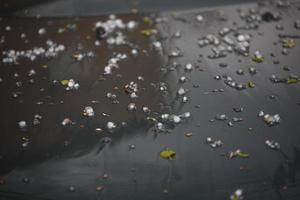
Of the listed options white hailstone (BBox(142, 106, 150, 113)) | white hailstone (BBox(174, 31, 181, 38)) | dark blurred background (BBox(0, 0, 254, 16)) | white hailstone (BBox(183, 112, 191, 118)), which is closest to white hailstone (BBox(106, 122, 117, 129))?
white hailstone (BBox(142, 106, 150, 113))

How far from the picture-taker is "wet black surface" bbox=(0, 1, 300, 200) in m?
1.23

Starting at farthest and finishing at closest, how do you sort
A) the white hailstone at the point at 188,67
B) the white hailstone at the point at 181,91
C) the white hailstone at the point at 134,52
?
the white hailstone at the point at 134,52, the white hailstone at the point at 188,67, the white hailstone at the point at 181,91

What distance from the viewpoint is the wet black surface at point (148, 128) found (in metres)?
1.23

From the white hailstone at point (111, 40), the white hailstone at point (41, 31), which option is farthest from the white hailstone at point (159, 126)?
the white hailstone at point (41, 31)

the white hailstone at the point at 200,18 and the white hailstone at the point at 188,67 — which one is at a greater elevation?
the white hailstone at the point at 200,18

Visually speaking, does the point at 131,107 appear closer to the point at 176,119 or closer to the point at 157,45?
the point at 176,119

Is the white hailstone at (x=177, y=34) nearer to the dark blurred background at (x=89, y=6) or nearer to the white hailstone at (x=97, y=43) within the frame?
the dark blurred background at (x=89, y=6)

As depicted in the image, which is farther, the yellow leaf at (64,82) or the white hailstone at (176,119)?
the yellow leaf at (64,82)

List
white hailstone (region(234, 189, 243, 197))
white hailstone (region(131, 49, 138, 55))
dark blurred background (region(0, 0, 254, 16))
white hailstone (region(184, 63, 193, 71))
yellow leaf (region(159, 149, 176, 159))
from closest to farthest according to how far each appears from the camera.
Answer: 1. white hailstone (region(234, 189, 243, 197))
2. yellow leaf (region(159, 149, 176, 159))
3. white hailstone (region(184, 63, 193, 71))
4. white hailstone (region(131, 49, 138, 55))
5. dark blurred background (region(0, 0, 254, 16))

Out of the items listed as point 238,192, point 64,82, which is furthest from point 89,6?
point 238,192

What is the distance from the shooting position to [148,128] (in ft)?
4.60

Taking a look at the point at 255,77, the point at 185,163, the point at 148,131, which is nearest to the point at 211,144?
the point at 185,163

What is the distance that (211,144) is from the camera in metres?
1.34

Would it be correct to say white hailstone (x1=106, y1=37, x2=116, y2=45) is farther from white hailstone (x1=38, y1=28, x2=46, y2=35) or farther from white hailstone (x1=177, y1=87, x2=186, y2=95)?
white hailstone (x1=177, y1=87, x2=186, y2=95)
